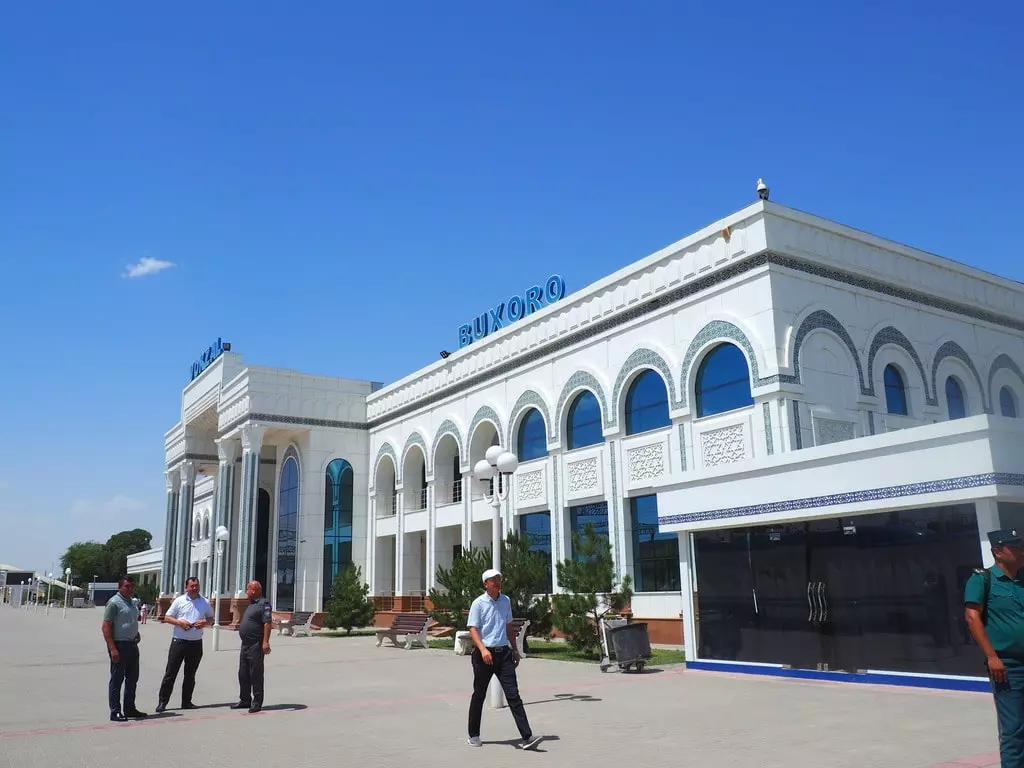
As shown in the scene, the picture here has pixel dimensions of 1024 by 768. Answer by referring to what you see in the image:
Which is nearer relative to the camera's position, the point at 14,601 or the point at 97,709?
the point at 97,709

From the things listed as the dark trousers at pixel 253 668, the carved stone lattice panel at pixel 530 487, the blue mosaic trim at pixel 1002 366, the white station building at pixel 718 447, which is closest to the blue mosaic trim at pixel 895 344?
the white station building at pixel 718 447

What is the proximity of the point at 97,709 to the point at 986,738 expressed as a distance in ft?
35.6

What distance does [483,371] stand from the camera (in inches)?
Answer: 1193

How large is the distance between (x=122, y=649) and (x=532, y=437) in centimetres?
1823

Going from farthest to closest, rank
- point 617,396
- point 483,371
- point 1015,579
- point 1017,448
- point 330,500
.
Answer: point 330,500, point 483,371, point 617,396, point 1017,448, point 1015,579

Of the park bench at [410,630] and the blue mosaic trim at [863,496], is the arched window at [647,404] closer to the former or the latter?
the blue mosaic trim at [863,496]

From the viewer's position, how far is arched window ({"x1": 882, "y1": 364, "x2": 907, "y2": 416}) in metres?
21.8

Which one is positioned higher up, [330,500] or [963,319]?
[963,319]

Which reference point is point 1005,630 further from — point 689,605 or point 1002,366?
point 1002,366

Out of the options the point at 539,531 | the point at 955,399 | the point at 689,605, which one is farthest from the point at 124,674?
the point at 955,399

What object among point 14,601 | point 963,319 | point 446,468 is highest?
point 963,319

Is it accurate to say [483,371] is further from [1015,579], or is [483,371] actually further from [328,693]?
[1015,579]

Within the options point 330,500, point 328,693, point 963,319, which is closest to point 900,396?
point 963,319

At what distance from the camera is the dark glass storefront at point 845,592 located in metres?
11.4
